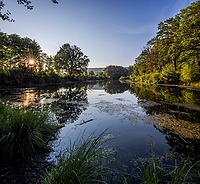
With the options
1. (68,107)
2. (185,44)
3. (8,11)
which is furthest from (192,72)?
(8,11)

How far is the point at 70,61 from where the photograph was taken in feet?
141

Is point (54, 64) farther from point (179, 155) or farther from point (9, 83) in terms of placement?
point (179, 155)

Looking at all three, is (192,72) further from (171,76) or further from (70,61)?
(70,61)

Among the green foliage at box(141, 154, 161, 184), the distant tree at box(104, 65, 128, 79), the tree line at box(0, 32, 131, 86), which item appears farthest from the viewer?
the distant tree at box(104, 65, 128, 79)

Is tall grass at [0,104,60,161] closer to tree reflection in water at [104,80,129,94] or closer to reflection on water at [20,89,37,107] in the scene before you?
reflection on water at [20,89,37,107]

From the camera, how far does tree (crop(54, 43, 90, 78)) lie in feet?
133

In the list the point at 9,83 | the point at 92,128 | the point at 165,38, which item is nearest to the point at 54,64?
the point at 9,83

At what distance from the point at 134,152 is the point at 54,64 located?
126 ft

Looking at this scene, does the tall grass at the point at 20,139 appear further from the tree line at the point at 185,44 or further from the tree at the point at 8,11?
the tree line at the point at 185,44

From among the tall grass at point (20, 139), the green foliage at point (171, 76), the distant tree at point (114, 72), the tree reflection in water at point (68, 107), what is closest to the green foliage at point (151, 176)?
the tall grass at point (20, 139)

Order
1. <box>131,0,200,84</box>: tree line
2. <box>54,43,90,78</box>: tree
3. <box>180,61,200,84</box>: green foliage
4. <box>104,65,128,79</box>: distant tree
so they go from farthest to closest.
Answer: <box>104,65,128,79</box>: distant tree, <box>54,43,90,78</box>: tree, <box>180,61,200,84</box>: green foliage, <box>131,0,200,84</box>: tree line

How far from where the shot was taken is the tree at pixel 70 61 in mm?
40656

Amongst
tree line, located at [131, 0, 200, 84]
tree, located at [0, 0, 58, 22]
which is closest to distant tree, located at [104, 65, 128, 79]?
tree line, located at [131, 0, 200, 84]

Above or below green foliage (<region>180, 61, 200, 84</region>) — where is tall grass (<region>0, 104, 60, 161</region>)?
below
